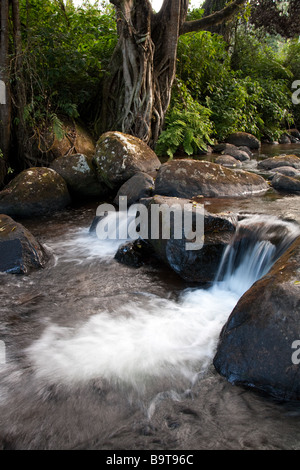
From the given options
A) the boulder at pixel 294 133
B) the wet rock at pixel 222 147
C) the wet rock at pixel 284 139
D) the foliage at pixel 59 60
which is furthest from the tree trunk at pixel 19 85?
the boulder at pixel 294 133

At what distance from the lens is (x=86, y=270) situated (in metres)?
4.53

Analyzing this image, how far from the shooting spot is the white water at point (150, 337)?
2676 mm

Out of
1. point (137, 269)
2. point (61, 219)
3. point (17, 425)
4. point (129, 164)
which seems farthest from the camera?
point (129, 164)

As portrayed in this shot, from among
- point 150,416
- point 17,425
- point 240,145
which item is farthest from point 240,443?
point 240,145

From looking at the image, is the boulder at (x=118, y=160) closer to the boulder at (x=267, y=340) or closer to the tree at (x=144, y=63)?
the tree at (x=144, y=63)

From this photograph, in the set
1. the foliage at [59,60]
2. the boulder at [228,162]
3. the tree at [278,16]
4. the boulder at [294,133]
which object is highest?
the tree at [278,16]

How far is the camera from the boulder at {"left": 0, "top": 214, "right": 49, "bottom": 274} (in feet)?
14.0

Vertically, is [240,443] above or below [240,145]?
below

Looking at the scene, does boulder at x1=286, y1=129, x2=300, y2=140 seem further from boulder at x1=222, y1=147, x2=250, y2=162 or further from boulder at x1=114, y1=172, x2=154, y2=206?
boulder at x1=114, y1=172, x2=154, y2=206

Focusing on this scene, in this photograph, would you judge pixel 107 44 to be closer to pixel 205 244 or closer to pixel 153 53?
pixel 153 53

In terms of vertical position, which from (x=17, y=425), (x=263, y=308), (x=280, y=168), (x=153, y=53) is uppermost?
(x=153, y=53)

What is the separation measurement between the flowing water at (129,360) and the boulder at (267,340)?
3.9 inches

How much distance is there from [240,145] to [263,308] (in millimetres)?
11306

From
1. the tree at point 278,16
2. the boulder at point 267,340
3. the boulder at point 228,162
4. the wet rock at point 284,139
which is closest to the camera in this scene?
the boulder at point 267,340
